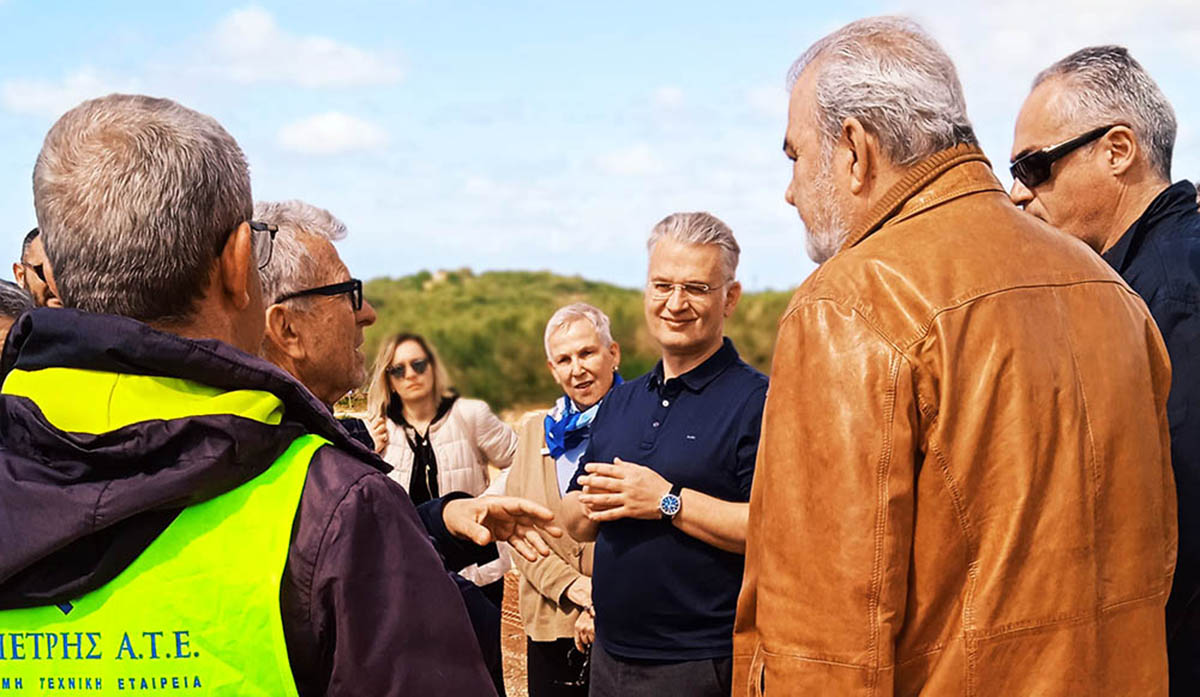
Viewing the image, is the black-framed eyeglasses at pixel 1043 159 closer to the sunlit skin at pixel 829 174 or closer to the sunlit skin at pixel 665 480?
the sunlit skin at pixel 665 480

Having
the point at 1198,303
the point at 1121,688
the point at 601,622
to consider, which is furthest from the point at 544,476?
the point at 1121,688

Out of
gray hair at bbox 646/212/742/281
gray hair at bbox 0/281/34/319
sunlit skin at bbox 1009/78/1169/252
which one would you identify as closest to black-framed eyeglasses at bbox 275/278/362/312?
gray hair at bbox 0/281/34/319

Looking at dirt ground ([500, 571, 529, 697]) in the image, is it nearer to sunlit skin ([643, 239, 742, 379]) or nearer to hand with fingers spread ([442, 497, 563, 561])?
sunlit skin ([643, 239, 742, 379])

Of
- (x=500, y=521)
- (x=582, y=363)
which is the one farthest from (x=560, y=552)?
(x=500, y=521)

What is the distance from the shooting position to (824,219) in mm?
2508

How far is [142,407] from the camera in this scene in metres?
1.62

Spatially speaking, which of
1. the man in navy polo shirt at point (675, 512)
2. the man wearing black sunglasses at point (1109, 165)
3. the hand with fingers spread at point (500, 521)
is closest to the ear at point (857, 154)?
the hand with fingers spread at point (500, 521)

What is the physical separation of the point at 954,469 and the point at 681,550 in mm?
1758

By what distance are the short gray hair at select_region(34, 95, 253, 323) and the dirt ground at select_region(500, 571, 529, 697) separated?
583cm

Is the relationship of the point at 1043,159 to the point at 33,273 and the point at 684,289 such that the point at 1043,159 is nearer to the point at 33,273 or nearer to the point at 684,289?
the point at 684,289

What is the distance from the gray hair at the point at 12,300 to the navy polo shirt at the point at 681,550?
2070 millimetres

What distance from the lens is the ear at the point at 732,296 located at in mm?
4336

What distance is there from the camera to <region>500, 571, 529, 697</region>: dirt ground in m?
7.92

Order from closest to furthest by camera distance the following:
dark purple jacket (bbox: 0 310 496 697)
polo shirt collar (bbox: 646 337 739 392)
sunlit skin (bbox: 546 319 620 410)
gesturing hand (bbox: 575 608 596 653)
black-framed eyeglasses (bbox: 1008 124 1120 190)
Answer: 1. dark purple jacket (bbox: 0 310 496 697)
2. black-framed eyeglasses (bbox: 1008 124 1120 190)
3. polo shirt collar (bbox: 646 337 739 392)
4. gesturing hand (bbox: 575 608 596 653)
5. sunlit skin (bbox: 546 319 620 410)
